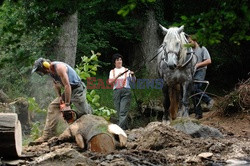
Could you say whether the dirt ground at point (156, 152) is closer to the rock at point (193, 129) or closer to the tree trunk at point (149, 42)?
the rock at point (193, 129)

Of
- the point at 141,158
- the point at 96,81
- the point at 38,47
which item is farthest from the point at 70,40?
the point at 141,158

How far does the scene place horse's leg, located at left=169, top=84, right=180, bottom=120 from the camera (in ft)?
41.0

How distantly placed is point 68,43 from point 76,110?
5.23 meters

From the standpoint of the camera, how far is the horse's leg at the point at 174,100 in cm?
1250

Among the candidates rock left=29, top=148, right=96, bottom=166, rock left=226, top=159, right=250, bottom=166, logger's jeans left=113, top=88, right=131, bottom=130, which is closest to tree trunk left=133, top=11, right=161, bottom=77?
logger's jeans left=113, top=88, right=131, bottom=130

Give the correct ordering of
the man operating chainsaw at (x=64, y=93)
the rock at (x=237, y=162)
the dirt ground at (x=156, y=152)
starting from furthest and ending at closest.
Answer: the man operating chainsaw at (x=64, y=93) < the rock at (x=237, y=162) < the dirt ground at (x=156, y=152)

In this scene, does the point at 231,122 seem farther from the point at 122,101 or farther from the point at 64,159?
the point at 64,159

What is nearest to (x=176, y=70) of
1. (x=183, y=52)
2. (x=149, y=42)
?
(x=183, y=52)

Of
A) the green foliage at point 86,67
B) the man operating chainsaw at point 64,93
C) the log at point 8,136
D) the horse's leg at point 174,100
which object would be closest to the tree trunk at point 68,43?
the green foliage at point 86,67

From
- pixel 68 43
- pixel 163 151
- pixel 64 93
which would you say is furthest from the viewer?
pixel 68 43

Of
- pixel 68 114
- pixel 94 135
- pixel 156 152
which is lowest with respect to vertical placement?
pixel 156 152

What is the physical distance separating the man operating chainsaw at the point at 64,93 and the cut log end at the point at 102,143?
0.80 m

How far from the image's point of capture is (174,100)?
41.1 ft

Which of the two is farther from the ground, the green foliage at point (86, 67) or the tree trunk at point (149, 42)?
the tree trunk at point (149, 42)
